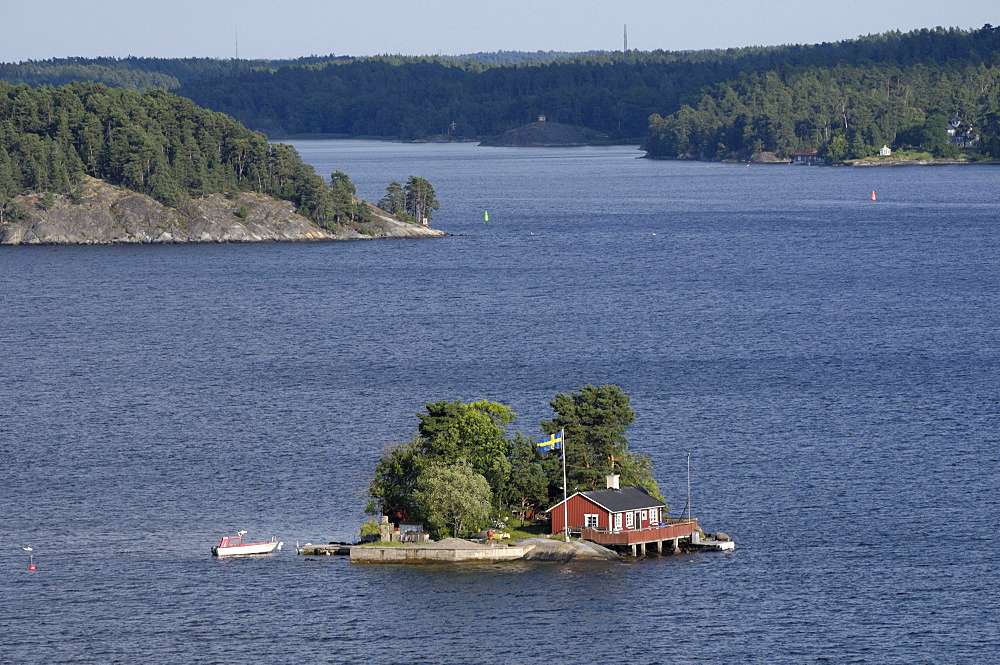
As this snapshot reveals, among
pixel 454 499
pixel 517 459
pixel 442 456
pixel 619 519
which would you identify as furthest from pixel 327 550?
pixel 619 519

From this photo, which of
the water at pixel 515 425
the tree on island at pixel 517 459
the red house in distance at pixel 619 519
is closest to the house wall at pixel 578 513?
the red house in distance at pixel 619 519

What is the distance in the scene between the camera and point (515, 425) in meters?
89.4

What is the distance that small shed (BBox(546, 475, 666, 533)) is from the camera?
6712 centimetres

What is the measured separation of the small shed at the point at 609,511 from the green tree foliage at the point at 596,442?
69.1 inches

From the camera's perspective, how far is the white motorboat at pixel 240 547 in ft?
223

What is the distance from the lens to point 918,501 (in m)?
75.0

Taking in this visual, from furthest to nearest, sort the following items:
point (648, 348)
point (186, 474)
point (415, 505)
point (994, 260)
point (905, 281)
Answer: point (994, 260)
point (905, 281)
point (648, 348)
point (186, 474)
point (415, 505)

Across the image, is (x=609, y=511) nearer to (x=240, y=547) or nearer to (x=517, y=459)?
(x=517, y=459)

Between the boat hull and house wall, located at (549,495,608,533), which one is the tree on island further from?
the boat hull

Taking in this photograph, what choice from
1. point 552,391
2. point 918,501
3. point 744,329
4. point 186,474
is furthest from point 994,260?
point 186,474

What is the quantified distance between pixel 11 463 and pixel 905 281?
104 m

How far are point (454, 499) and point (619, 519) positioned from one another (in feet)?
23.8

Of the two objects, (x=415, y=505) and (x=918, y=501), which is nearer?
(x=415, y=505)

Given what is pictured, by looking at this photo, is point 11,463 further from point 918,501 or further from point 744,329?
point 744,329
